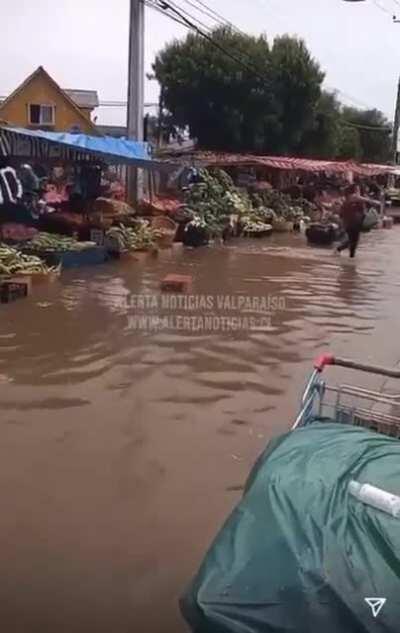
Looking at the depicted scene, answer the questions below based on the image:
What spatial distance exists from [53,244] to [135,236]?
274 cm

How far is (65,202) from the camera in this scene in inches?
632

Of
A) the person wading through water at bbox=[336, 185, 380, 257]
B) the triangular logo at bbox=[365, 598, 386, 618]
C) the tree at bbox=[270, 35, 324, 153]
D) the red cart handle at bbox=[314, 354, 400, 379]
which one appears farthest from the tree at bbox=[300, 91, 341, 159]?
the triangular logo at bbox=[365, 598, 386, 618]

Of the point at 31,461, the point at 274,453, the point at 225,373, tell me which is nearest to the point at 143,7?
the point at 225,373

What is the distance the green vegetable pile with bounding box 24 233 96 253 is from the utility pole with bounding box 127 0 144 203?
5.05 m

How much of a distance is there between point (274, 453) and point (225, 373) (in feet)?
14.5

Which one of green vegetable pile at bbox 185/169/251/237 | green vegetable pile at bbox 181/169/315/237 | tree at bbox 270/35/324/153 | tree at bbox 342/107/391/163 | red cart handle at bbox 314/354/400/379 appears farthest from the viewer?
tree at bbox 342/107/391/163

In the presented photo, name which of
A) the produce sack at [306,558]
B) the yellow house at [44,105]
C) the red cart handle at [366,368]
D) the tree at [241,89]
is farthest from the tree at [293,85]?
the produce sack at [306,558]

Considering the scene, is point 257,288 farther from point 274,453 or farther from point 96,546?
point 274,453

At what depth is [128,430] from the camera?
17.8 feet

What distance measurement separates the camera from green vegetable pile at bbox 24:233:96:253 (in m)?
12.8

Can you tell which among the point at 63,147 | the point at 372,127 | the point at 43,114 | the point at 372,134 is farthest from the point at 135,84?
the point at 372,134

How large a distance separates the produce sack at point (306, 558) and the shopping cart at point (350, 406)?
1.02m

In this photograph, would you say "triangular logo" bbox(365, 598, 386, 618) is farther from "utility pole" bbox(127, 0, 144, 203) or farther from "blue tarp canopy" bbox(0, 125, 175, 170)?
"utility pole" bbox(127, 0, 144, 203)

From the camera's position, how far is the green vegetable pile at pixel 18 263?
11080mm
